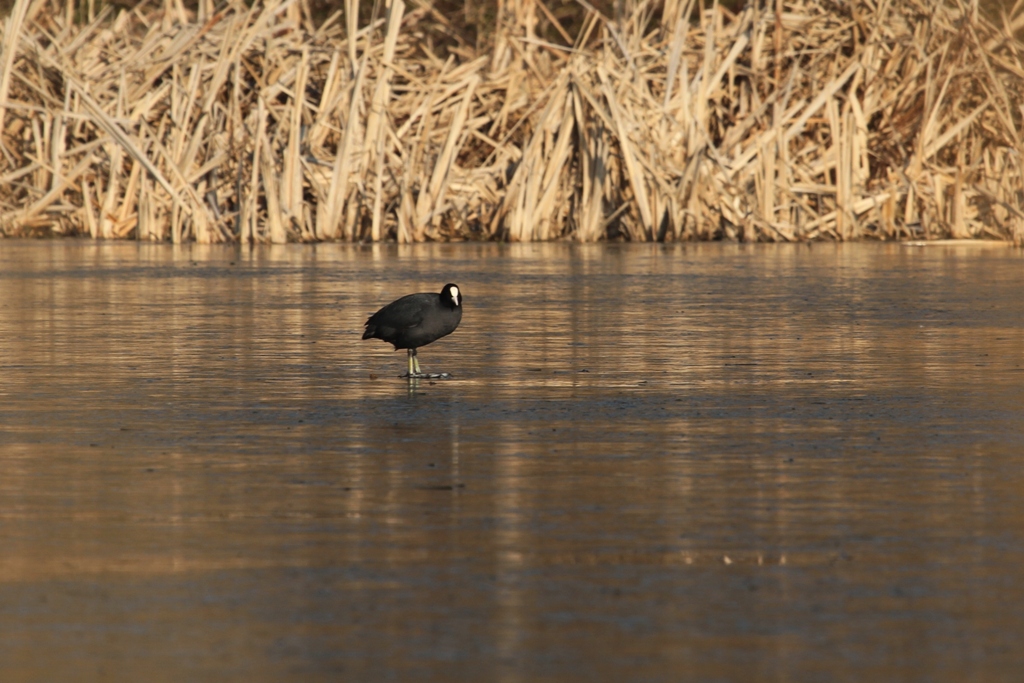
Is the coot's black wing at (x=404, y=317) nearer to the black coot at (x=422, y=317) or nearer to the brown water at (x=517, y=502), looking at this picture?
the black coot at (x=422, y=317)

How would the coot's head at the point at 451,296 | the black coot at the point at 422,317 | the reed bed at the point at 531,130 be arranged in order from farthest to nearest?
the reed bed at the point at 531,130
the black coot at the point at 422,317
the coot's head at the point at 451,296

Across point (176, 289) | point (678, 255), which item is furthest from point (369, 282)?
point (678, 255)

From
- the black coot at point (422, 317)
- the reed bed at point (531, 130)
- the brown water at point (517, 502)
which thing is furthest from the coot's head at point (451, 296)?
the reed bed at point (531, 130)

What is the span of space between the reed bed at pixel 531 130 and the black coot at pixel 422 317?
1862 centimetres

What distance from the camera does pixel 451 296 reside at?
11.3m

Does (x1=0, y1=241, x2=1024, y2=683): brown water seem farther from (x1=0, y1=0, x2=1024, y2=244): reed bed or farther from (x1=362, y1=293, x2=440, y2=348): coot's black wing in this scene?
(x1=0, y1=0, x2=1024, y2=244): reed bed

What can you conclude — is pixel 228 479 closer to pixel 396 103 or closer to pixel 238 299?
pixel 238 299

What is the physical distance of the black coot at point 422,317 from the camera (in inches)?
450

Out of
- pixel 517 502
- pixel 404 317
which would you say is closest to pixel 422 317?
pixel 404 317

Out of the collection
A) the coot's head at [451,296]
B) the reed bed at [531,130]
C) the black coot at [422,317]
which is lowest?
the black coot at [422,317]

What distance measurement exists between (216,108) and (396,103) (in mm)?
3461

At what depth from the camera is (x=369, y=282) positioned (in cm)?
2111

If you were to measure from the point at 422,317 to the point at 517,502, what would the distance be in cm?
453

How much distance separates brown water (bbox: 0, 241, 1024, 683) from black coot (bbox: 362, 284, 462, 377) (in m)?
0.34
